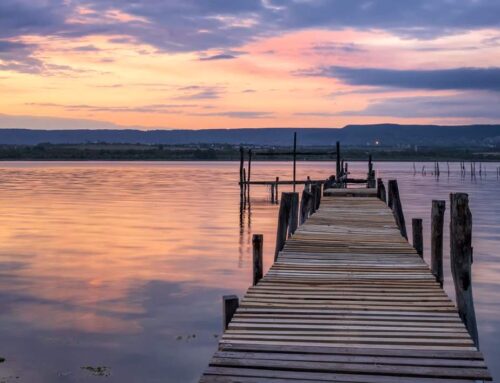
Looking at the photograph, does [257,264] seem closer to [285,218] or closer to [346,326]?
[285,218]

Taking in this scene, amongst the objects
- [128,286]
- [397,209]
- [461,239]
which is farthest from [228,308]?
[397,209]

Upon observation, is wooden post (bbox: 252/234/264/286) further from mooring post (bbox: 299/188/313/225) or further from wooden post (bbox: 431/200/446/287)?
mooring post (bbox: 299/188/313/225)

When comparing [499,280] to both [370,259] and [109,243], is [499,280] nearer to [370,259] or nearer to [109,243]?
[370,259]

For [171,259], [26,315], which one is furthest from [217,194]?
[26,315]

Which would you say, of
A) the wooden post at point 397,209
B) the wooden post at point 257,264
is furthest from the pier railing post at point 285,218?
the wooden post at point 397,209

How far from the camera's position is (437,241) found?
13.5 m

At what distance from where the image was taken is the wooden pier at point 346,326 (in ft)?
19.9

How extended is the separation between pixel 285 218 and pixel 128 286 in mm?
4416

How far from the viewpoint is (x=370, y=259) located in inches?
453

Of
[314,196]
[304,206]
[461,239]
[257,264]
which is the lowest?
[257,264]

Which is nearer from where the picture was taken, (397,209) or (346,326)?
(346,326)

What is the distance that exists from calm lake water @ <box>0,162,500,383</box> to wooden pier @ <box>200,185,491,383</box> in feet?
7.24

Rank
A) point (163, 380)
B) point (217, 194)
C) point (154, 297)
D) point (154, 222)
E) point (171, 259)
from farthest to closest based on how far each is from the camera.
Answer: point (217, 194) → point (154, 222) → point (171, 259) → point (154, 297) → point (163, 380)

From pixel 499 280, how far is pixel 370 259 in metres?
7.50
